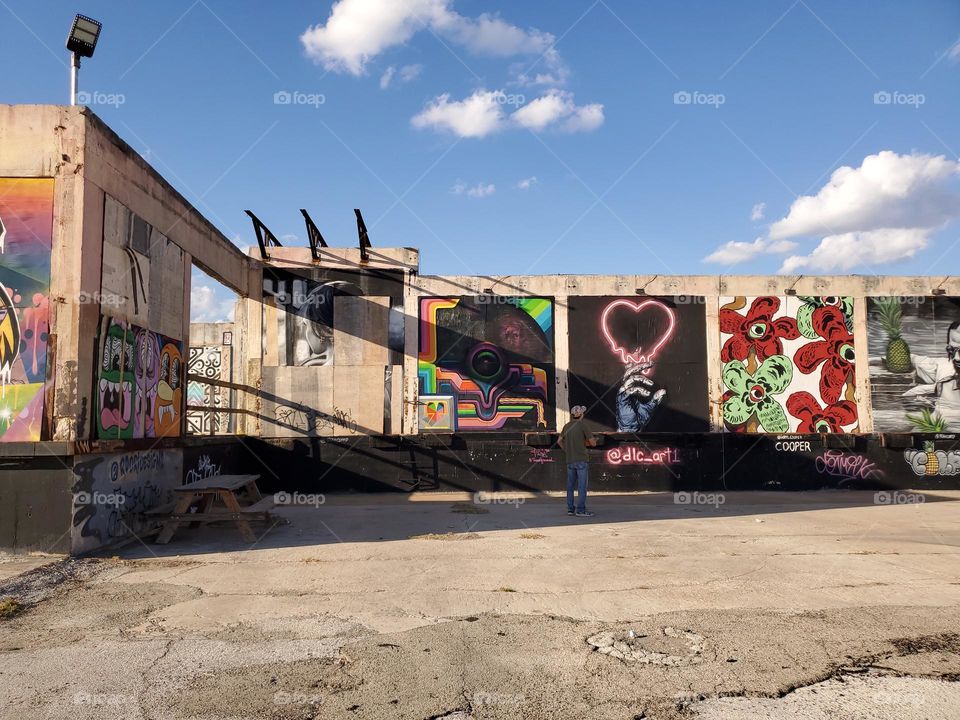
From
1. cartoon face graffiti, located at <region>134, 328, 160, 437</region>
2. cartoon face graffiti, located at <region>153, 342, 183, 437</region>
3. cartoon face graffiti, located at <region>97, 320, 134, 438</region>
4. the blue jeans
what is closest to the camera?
cartoon face graffiti, located at <region>97, 320, 134, 438</region>

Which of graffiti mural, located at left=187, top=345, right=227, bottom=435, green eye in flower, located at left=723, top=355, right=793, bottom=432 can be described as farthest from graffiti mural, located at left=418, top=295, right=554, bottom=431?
graffiti mural, located at left=187, top=345, right=227, bottom=435

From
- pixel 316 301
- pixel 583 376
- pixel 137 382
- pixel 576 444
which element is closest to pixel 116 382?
pixel 137 382

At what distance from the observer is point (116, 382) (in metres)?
8.15

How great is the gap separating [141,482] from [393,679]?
642cm

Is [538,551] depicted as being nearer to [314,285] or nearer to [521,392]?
[521,392]

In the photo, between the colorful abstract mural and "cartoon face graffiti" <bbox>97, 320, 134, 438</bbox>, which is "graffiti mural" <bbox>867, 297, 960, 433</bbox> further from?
"cartoon face graffiti" <bbox>97, 320, 134, 438</bbox>

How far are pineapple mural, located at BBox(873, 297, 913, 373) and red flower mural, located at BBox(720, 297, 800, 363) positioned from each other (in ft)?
6.32

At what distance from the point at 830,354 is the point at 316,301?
1114 centimetres

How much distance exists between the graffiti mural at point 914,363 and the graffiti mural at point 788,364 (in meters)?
0.56

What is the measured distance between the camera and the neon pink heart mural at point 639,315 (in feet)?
46.7

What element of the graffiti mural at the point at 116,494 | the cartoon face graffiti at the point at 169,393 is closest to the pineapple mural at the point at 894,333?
the cartoon face graffiti at the point at 169,393

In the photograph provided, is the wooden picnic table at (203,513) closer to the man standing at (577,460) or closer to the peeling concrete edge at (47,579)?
the peeling concrete edge at (47,579)

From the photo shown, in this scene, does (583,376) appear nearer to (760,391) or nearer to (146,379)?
(760,391)

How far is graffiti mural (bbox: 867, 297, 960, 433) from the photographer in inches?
560
